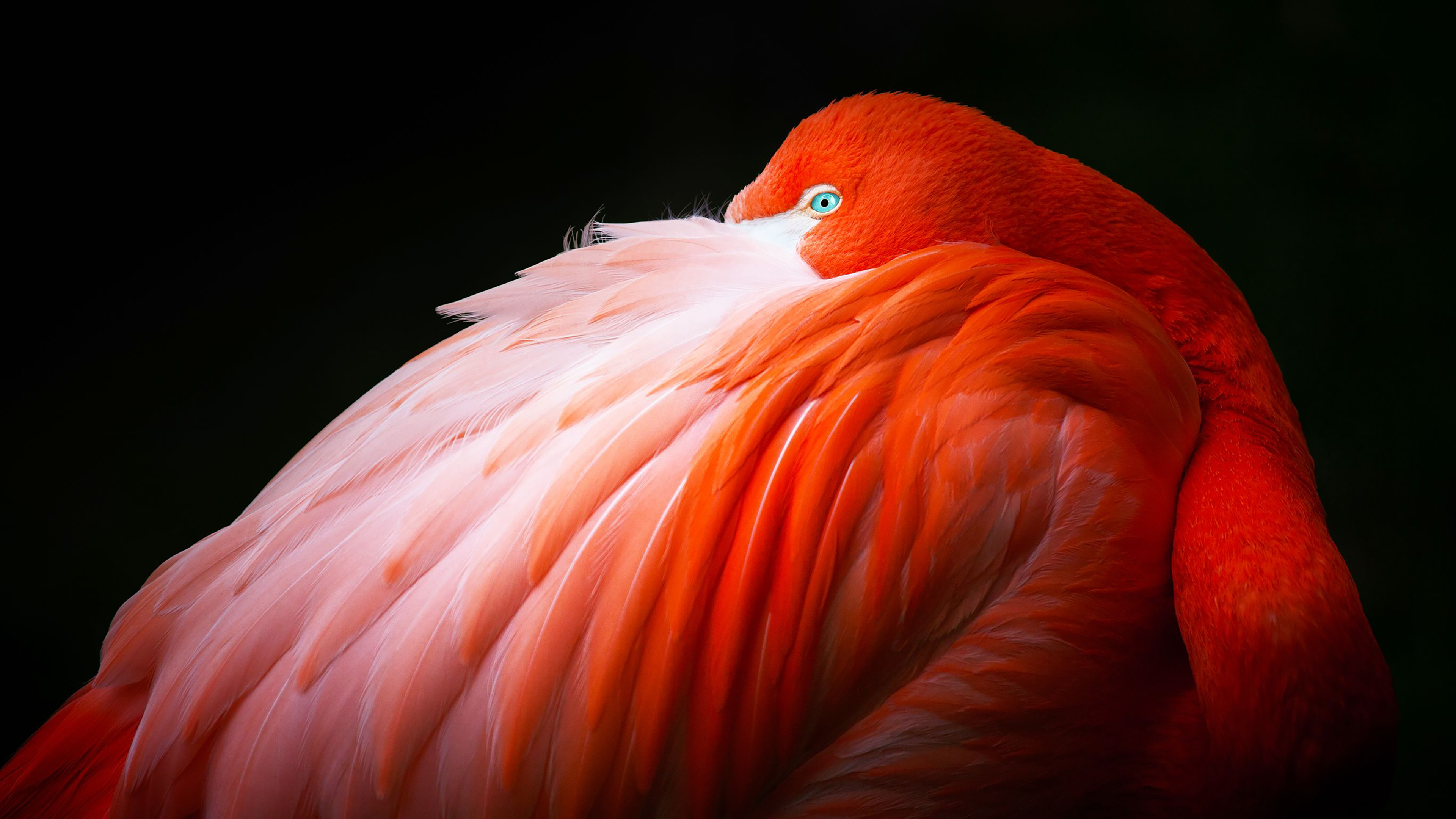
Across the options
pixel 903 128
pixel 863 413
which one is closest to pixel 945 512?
pixel 863 413

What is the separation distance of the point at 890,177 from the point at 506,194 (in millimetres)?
793

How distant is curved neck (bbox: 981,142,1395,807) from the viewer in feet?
1.93

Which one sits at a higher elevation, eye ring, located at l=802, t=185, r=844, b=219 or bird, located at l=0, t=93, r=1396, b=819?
eye ring, located at l=802, t=185, r=844, b=219

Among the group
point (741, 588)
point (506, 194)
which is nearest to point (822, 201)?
point (741, 588)

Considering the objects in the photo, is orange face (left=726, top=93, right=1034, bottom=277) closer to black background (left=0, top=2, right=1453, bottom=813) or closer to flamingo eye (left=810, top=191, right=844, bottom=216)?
flamingo eye (left=810, top=191, right=844, bottom=216)

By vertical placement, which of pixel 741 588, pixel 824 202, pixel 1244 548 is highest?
pixel 824 202

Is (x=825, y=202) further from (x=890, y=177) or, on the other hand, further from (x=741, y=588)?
(x=741, y=588)

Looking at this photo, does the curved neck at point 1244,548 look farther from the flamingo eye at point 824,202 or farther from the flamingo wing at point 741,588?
the flamingo eye at point 824,202

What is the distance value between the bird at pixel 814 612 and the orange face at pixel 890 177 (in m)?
0.09

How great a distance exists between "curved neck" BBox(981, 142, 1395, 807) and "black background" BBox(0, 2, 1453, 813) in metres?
0.62

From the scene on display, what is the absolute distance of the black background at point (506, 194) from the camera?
119 centimetres

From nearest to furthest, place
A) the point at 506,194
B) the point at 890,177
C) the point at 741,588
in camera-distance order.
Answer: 1. the point at 741,588
2. the point at 890,177
3. the point at 506,194

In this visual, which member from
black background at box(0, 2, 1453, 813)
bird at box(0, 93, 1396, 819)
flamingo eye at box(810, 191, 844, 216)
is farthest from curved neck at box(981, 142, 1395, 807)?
black background at box(0, 2, 1453, 813)

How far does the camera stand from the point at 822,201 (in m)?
0.86
